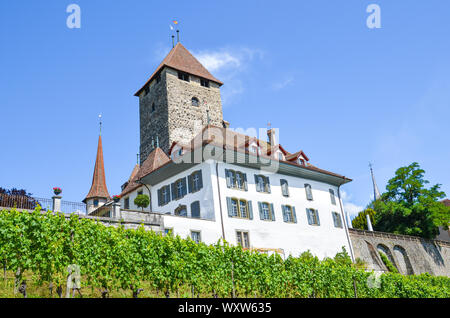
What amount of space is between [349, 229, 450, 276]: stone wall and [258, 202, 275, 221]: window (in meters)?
9.01

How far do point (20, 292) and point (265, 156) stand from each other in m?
18.0

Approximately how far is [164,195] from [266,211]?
6646mm

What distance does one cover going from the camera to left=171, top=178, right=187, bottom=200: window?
86.3 feet

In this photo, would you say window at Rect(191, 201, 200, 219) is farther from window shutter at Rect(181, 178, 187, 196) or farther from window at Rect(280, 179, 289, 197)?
window at Rect(280, 179, 289, 197)

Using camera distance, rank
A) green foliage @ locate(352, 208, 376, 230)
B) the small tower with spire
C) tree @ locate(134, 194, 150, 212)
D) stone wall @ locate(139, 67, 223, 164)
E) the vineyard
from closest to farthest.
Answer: the vineyard → tree @ locate(134, 194, 150, 212) → the small tower with spire → stone wall @ locate(139, 67, 223, 164) → green foliage @ locate(352, 208, 376, 230)

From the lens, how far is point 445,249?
41.7 meters

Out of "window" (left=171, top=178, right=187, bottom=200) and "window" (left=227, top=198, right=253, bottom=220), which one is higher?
"window" (left=171, top=178, right=187, bottom=200)

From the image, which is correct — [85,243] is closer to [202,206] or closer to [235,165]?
[202,206]

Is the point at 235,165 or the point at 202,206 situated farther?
the point at 235,165

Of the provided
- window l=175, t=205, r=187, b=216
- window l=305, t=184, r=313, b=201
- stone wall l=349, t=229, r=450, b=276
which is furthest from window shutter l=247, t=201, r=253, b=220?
stone wall l=349, t=229, r=450, b=276

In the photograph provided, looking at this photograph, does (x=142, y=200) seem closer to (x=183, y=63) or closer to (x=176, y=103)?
(x=176, y=103)

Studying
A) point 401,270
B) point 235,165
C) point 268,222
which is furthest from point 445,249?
point 235,165

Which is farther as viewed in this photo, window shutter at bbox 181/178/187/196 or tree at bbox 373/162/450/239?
tree at bbox 373/162/450/239

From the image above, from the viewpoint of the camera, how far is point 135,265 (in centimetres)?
1411
